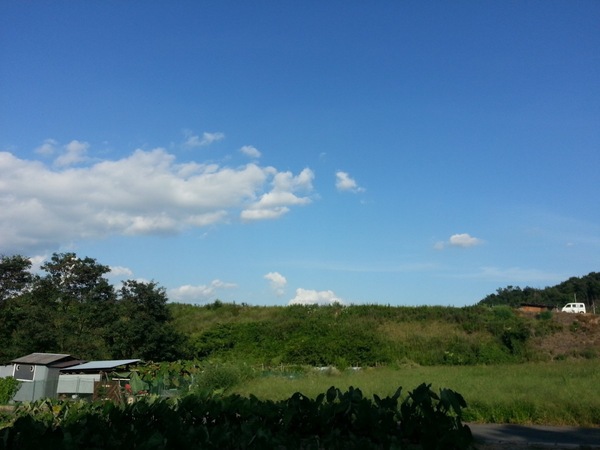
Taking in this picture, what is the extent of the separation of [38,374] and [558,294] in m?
91.9

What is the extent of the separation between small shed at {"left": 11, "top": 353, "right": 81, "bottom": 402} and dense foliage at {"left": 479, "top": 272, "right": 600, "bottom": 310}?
7852cm

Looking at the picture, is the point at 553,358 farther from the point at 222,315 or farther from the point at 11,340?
the point at 11,340

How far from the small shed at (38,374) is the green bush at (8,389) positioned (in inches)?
13.6

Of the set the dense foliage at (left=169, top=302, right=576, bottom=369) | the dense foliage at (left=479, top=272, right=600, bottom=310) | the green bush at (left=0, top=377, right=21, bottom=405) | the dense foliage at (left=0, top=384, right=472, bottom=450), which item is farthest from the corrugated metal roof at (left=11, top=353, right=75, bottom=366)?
the dense foliage at (left=479, top=272, right=600, bottom=310)

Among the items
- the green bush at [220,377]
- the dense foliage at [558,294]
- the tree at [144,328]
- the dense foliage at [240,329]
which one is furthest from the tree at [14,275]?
the dense foliage at [558,294]

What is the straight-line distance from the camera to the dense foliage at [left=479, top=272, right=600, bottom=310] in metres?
92.9

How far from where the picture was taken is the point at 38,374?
2386cm

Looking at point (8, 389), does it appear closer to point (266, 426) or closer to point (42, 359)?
point (42, 359)

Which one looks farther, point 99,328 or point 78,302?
point 78,302

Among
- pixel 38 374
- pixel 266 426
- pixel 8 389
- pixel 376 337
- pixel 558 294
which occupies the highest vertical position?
pixel 558 294

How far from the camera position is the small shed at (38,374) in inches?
888

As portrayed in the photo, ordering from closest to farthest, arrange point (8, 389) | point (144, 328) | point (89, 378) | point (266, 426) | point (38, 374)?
point (266, 426), point (89, 378), point (8, 389), point (38, 374), point (144, 328)

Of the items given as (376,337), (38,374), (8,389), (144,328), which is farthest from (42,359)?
(376,337)

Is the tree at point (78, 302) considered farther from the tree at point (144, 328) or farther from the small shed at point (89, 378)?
the small shed at point (89, 378)
